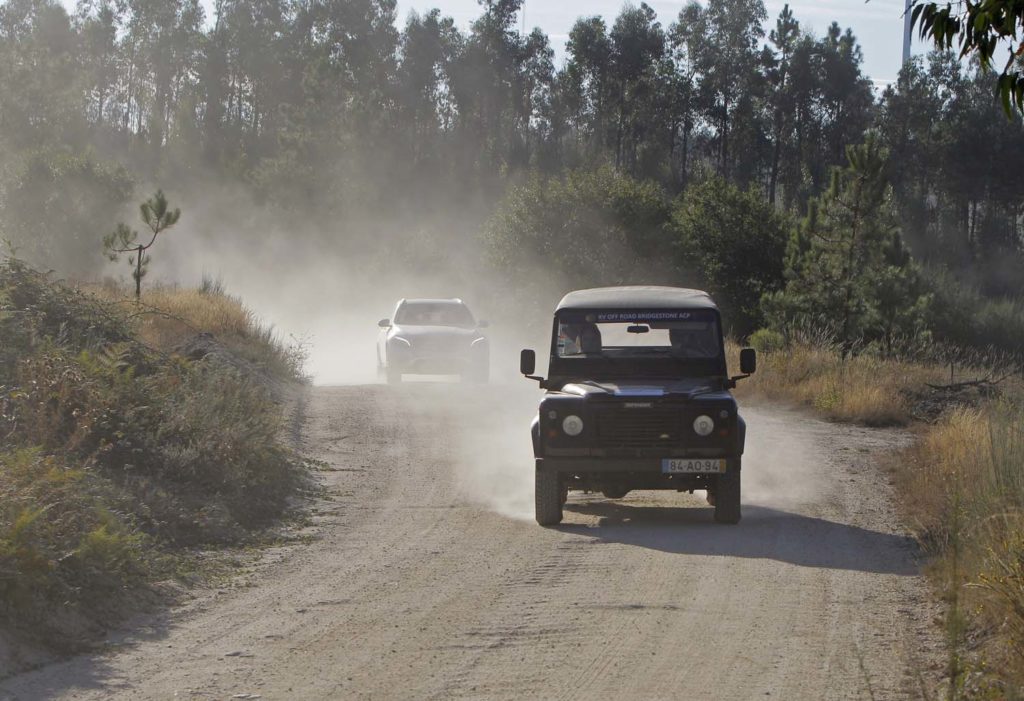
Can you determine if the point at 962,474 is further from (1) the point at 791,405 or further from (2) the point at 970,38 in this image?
(1) the point at 791,405

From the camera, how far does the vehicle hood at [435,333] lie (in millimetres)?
24422

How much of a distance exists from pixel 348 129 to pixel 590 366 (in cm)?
6882

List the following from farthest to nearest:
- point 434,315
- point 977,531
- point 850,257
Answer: point 850,257, point 434,315, point 977,531

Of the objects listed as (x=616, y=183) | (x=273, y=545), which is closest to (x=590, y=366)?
(x=273, y=545)

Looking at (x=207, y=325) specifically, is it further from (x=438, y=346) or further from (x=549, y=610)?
(x=549, y=610)

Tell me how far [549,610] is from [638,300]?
185 inches

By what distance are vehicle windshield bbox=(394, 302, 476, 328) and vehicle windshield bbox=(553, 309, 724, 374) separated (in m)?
13.3

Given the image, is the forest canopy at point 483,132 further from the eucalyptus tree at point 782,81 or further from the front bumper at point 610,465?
the front bumper at point 610,465

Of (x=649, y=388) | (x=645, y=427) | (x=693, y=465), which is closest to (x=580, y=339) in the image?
(x=649, y=388)

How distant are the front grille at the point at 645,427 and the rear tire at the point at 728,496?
55 cm

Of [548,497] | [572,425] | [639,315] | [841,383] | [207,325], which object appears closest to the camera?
[572,425]

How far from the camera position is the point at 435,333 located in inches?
965

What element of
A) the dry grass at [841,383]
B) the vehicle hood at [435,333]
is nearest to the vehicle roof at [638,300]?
the dry grass at [841,383]

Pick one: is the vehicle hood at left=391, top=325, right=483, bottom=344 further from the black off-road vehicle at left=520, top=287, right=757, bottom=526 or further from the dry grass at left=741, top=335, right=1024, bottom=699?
the black off-road vehicle at left=520, top=287, right=757, bottom=526
